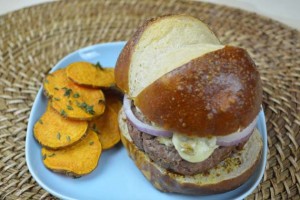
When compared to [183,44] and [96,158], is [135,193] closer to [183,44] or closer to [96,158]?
[96,158]

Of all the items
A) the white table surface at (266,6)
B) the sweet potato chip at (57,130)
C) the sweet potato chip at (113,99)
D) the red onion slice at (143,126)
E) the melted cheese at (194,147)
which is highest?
the red onion slice at (143,126)

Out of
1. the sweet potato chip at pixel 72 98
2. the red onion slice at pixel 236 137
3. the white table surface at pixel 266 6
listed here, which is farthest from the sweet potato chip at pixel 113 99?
the white table surface at pixel 266 6

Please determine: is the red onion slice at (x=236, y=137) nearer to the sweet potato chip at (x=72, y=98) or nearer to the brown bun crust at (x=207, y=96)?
the brown bun crust at (x=207, y=96)

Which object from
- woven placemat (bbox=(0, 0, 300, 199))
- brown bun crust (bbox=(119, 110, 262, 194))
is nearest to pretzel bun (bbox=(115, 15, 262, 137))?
brown bun crust (bbox=(119, 110, 262, 194))

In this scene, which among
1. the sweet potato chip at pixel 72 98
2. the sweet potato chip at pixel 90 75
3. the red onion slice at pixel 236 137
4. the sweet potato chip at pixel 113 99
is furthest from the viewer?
the sweet potato chip at pixel 113 99

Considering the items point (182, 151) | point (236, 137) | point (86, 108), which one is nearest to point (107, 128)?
point (86, 108)

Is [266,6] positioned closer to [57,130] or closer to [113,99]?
[113,99]

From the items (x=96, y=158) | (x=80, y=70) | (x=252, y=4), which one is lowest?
(x=252, y=4)

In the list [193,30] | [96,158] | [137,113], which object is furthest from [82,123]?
[193,30]
